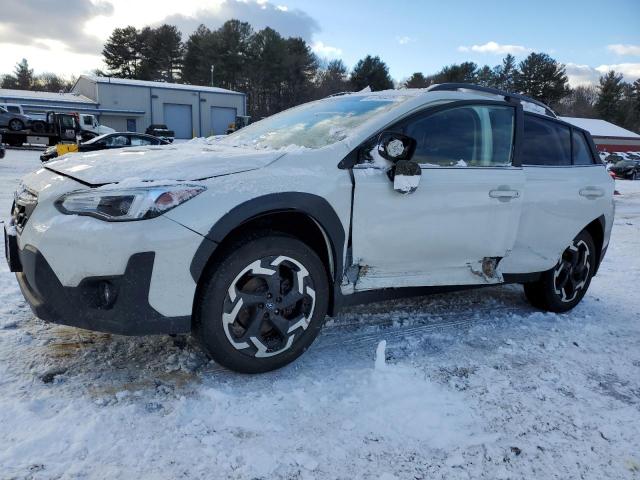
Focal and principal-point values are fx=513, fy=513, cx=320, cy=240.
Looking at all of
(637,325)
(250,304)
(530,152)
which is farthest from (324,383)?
(637,325)

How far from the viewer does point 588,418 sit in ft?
8.79

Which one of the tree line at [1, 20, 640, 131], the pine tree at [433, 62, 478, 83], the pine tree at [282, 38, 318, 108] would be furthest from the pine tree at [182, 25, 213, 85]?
the pine tree at [433, 62, 478, 83]

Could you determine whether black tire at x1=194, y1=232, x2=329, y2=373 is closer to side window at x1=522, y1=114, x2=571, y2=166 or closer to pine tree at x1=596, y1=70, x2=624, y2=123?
side window at x1=522, y1=114, x2=571, y2=166

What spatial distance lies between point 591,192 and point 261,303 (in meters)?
3.14

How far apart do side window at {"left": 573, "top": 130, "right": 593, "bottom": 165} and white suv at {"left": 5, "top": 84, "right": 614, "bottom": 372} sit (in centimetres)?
31

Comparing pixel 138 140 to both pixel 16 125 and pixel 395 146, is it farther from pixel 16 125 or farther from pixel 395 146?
pixel 395 146

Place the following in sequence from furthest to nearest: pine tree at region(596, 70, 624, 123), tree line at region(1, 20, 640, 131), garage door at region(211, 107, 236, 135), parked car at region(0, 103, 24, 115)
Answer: pine tree at region(596, 70, 624, 123) → tree line at region(1, 20, 640, 131) → garage door at region(211, 107, 236, 135) → parked car at region(0, 103, 24, 115)

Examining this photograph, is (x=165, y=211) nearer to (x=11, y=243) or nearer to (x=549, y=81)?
(x=11, y=243)

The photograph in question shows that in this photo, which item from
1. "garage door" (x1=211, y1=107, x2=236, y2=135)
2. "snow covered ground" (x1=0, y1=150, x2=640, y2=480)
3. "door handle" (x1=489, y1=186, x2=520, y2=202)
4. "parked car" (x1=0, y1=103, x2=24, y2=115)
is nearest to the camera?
"snow covered ground" (x1=0, y1=150, x2=640, y2=480)

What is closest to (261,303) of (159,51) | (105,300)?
(105,300)

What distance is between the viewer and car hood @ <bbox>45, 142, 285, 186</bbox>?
104 inches

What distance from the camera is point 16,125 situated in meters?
27.5

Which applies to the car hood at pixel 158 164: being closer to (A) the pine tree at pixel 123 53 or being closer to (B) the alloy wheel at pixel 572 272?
(B) the alloy wheel at pixel 572 272

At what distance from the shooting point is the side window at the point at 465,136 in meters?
3.36
